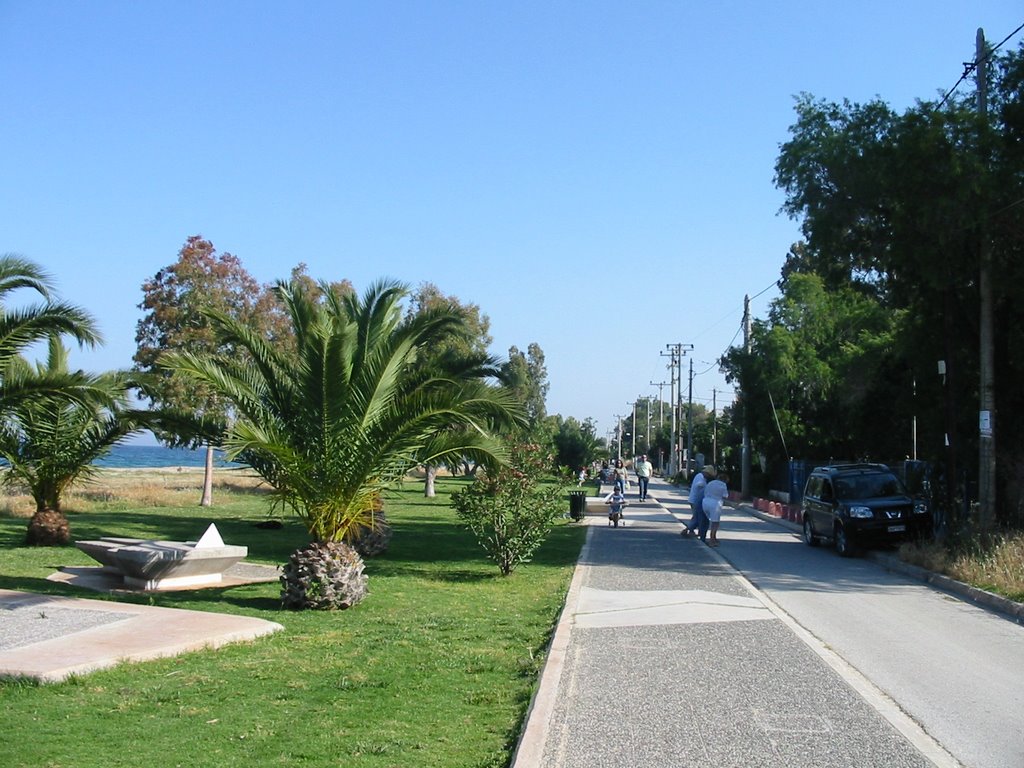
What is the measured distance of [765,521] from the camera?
33.0 m

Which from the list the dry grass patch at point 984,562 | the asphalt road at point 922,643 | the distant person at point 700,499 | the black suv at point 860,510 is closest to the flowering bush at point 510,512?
the asphalt road at point 922,643

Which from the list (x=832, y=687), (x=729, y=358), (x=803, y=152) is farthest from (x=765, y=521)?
(x=832, y=687)

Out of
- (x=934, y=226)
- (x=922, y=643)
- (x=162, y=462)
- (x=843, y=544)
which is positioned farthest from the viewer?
(x=162, y=462)

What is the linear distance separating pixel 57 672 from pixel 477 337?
39929 mm

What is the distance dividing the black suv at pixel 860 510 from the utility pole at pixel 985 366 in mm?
1734

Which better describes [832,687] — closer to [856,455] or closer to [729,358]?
[856,455]

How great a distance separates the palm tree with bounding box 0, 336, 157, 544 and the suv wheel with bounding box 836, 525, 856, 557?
A: 43.2ft

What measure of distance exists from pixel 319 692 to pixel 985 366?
14350 mm

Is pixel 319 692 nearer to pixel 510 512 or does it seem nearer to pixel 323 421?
pixel 323 421

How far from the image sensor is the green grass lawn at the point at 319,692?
630 centimetres

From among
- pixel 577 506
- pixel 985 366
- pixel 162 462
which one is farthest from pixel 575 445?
pixel 162 462

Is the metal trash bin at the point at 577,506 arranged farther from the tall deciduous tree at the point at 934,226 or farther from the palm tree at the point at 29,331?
the palm tree at the point at 29,331

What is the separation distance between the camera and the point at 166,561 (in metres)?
13.7

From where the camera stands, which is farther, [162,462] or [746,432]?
[162,462]
